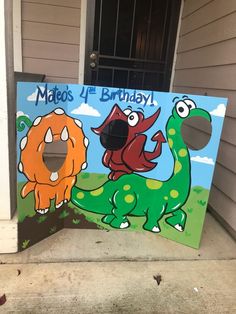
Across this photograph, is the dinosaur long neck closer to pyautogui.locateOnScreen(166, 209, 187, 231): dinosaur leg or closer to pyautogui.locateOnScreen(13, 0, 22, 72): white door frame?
pyautogui.locateOnScreen(166, 209, 187, 231): dinosaur leg

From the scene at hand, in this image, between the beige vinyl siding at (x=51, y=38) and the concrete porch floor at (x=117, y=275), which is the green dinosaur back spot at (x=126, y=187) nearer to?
the concrete porch floor at (x=117, y=275)

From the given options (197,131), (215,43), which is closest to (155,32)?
(215,43)

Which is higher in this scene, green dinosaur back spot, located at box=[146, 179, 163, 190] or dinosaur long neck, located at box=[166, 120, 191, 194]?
dinosaur long neck, located at box=[166, 120, 191, 194]

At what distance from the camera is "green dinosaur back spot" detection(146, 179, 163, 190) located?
5.96ft

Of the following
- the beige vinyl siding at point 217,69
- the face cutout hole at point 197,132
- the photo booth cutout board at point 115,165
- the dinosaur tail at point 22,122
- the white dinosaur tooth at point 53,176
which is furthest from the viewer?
the face cutout hole at point 197,132

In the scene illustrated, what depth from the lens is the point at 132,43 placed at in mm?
3000

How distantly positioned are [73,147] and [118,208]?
1.62 feet

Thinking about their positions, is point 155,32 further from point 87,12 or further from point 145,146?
point 145,146

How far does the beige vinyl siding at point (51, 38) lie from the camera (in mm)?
2746

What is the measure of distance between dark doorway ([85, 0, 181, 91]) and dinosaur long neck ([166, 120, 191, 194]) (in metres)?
1.54

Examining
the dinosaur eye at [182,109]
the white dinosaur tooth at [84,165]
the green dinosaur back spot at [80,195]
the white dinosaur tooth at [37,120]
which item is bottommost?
the green dinosaur back spot at [80,195]

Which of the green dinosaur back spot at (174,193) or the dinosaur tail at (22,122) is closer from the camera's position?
the dinosaur tail at (22,122)

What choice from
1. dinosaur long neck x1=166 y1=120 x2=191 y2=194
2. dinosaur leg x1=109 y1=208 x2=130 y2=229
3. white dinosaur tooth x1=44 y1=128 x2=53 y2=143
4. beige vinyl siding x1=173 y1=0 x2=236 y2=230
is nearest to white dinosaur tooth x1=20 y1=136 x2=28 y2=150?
white dinosaur tooth x1=44 y1=128 x2=53 y2=143

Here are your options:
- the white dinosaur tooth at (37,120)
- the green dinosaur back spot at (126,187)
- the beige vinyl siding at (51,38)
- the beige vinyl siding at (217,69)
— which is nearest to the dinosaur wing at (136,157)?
the green dinosaur back spot at (126,187)
